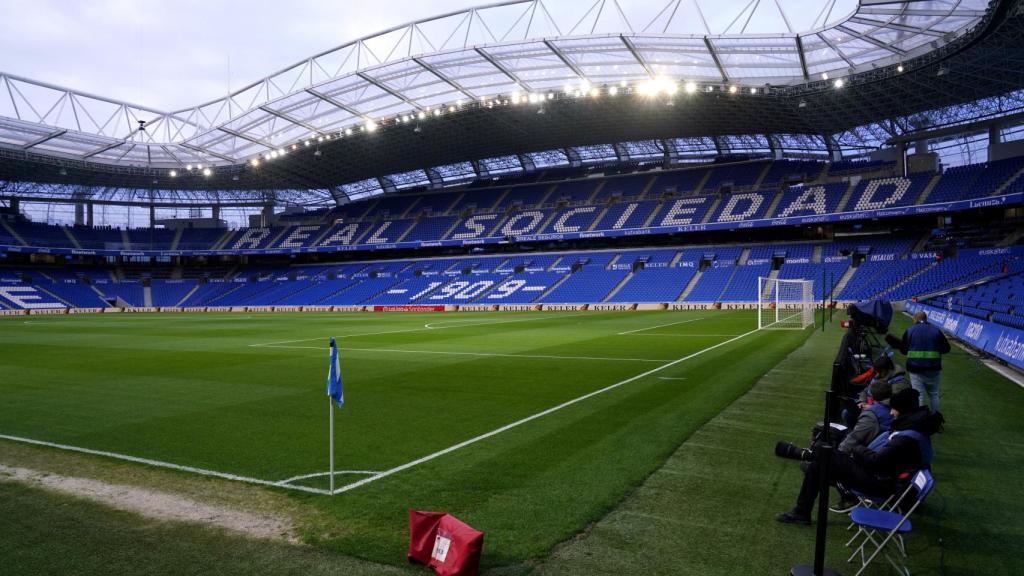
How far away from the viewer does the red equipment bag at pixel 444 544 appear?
4.56m

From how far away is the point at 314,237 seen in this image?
79.1m

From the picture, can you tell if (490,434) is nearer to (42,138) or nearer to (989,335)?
(989,335)

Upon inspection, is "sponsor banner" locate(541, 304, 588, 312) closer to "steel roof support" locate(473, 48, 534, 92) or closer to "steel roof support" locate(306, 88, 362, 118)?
"steel roof support" locate(473, 48, 534, 92)

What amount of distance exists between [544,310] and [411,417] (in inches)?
1796

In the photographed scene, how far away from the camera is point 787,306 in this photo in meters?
45.2

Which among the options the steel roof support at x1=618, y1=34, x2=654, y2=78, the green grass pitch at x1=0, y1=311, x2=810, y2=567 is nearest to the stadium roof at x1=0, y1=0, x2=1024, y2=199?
the steel roof support at x1=618, y1=34, x2=654, y2=78

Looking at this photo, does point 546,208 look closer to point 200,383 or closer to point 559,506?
point 200,383

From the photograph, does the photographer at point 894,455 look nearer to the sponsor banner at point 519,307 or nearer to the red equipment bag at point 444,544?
the red equipment bag at point 444,544

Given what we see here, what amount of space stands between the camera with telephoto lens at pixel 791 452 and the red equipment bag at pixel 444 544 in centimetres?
272

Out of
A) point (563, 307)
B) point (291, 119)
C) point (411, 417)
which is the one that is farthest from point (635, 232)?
point (411, 417)

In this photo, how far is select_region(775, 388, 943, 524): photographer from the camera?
16.7 feet

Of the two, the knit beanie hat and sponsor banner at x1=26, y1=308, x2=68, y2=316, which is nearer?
the knit beanie hat

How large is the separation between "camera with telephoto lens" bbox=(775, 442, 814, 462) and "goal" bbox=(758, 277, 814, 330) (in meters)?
23.7

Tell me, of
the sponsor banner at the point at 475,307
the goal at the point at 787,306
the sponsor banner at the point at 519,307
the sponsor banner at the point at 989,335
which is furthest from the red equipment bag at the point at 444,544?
the sponsor banner at the point at 475,307
